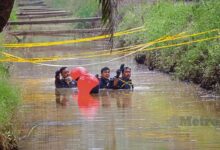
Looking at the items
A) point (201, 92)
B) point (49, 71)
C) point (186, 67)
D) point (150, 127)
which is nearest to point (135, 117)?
point (150, 127)

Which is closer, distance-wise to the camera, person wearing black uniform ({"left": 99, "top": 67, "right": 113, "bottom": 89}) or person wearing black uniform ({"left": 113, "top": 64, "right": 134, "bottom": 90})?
person wearing black uniform ({"left": 113, "top": 64, "right": 134, "bottom": 90})

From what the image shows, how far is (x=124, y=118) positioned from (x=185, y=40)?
1010 centimetres

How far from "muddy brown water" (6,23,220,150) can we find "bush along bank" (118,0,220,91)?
0.59 meters

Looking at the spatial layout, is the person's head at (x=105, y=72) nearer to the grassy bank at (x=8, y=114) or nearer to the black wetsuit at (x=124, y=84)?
the black wetsuit at (x=124, y=84)

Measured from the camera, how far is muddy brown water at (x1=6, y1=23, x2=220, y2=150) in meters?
13.8

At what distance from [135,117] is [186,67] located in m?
Answer: 8.14

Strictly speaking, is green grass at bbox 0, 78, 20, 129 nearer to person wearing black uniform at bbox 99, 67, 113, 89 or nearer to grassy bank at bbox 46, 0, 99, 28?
person wearing black uniform at bbox 99, 67, 113, 89

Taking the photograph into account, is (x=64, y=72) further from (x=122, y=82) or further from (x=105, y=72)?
(x=122, y=82)

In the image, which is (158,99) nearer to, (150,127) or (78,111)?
(78,111)

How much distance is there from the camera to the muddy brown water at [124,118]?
13.8m

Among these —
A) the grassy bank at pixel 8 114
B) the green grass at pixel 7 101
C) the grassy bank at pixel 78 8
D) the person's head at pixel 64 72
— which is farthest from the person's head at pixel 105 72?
the grassy bank at pixel 78 8

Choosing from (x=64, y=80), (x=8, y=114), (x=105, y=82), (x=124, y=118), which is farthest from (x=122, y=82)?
(x=8, y=114)

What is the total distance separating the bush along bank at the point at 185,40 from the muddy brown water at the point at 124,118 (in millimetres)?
593

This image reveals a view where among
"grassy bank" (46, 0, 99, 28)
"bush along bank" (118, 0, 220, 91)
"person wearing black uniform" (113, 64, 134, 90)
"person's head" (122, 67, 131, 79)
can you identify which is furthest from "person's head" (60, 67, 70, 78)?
"grassy bank" (46, 0, 99, 28)
